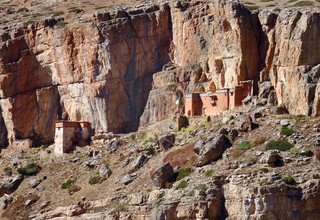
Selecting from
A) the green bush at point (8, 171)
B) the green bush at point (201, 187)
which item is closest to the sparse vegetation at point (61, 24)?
the green bush at point (8, 171)

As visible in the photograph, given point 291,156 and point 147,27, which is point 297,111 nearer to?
point 291,156

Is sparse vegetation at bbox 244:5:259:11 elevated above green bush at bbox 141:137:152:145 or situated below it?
above

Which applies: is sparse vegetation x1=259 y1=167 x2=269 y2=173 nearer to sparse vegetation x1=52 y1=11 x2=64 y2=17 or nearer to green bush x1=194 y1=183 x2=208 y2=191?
green bush x1=194 y1=183 x2=208 y2=191

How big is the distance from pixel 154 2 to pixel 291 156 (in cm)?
2664

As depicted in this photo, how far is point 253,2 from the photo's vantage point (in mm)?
95688

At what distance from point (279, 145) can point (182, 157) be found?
7485 mm

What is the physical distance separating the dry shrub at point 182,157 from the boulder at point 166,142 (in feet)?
4.76

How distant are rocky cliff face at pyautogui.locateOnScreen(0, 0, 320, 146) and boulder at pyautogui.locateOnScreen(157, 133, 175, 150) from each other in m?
5.68

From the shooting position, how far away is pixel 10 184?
80188mm

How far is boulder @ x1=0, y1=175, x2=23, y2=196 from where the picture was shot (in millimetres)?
79812

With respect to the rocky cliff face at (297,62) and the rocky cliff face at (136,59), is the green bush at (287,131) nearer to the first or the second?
the rocky cliff face at (297,62)

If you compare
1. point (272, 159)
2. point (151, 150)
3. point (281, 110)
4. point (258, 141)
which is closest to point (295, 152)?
point (272, 159)

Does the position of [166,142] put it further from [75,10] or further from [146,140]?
[75,10]

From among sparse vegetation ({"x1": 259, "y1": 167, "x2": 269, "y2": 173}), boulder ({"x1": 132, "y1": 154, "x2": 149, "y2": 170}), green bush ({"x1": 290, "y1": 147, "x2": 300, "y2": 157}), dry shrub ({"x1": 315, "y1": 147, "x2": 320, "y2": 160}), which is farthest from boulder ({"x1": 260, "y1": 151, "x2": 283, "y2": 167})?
boulder ({"x1": 132, "y1": 154, "x2": 149, "y2": 170})
